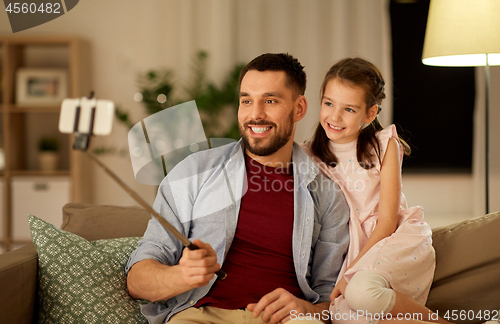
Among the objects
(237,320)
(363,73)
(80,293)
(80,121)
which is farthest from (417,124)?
(80,121)

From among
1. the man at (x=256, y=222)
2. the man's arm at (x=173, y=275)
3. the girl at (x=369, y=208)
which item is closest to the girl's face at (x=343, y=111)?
the girl at (x=369, y=208)

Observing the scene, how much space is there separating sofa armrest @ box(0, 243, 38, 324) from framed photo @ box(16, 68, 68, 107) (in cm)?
225

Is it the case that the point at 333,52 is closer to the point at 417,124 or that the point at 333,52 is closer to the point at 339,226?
the point at 417,124

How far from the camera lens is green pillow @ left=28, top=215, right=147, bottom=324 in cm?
110

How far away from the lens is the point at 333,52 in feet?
10.8

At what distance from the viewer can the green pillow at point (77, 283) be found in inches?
43.3

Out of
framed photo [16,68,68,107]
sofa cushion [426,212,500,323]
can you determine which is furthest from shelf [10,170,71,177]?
sofa cushion [426,212,500,323]

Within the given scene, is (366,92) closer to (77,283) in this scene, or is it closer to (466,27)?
(466,27)

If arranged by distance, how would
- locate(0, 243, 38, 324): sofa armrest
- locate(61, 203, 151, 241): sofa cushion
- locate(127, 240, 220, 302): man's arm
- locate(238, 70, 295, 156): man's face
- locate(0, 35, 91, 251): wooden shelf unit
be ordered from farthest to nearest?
locate(0, 35, 91, 251): wooden shelf unit < locate(61, 203, 151, 241): sofa cushion < locate(238, 70, 295, 156): man's face < locate(0, 243, 38, 324): sofa armrest < locate(127, 240, 220, 302): man's arm

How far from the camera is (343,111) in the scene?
136 cm

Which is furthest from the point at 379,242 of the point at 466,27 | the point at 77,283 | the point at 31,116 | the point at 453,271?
the point at 31,116

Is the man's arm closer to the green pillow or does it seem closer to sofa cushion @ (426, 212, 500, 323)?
the green pillow

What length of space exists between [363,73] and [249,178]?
19.0 inches

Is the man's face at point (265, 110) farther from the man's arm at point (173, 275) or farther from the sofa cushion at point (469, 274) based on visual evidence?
the sofa cushion at point (469, 274)
